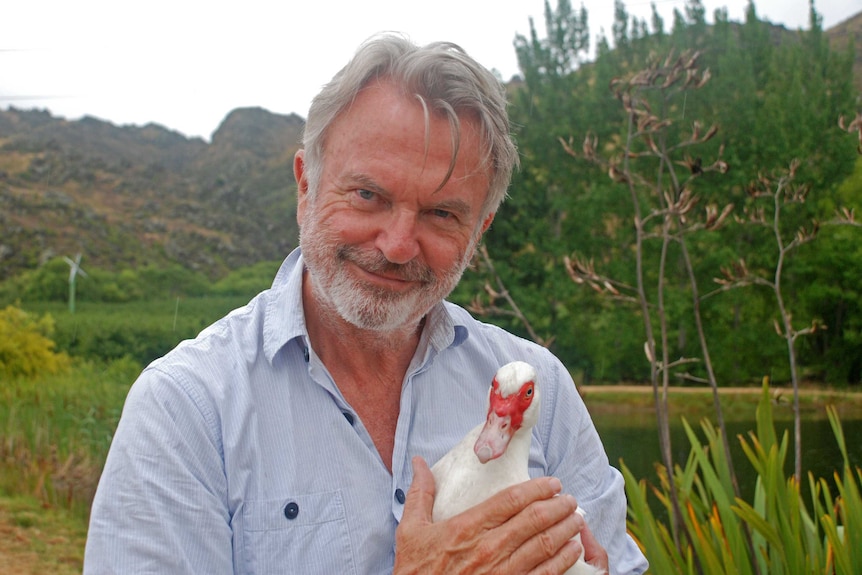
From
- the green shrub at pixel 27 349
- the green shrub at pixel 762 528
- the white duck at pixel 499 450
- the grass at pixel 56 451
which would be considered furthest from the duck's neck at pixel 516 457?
the green shrub at pixel 27 349

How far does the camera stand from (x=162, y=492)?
1019 millimetres

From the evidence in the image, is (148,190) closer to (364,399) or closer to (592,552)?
(364,399)

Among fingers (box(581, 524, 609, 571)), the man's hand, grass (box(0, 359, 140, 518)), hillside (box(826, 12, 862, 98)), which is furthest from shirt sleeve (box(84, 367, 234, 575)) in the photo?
hillside (box(826, 12, 862, 98))

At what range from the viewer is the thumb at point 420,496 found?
1069 millimetres

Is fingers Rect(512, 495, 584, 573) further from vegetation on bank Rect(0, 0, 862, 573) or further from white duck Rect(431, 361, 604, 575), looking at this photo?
vegetation on bank Rect(0, 0, 862, 573)

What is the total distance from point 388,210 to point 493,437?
429 mm

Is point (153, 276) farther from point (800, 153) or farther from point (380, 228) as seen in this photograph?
point (800, 153)

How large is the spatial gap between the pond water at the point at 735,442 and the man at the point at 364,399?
2.29m

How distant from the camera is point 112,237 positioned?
11.4 feet

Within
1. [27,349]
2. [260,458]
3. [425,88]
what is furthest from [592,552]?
[27,349]

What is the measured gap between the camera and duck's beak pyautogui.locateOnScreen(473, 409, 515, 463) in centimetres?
102

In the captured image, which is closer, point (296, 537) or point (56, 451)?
point (296, 537)

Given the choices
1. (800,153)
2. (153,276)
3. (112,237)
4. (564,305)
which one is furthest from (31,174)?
(800,153)

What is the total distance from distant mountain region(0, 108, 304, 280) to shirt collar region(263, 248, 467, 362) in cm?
208
